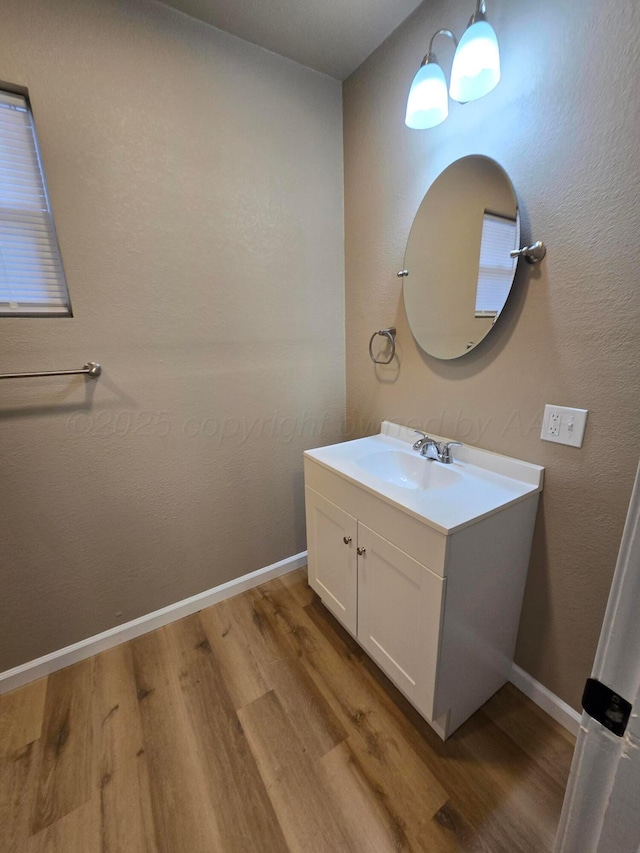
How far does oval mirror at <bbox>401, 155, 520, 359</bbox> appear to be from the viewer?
117cm

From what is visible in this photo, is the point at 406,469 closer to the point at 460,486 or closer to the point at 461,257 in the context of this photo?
the point at 460,486

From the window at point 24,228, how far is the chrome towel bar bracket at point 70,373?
0.64 ft

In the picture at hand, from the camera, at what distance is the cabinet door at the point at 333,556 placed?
54.5 inches

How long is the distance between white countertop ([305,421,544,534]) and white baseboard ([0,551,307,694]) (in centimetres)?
84

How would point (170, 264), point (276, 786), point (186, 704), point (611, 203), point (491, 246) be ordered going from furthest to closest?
1. point (170, 264)
2. point (186, 704)
3. point (491, 246)
4. point (276, 786)
5. point (611, 203)

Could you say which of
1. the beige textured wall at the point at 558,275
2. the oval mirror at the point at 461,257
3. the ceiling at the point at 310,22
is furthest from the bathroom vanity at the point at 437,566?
the ceiling at the point at 310,22

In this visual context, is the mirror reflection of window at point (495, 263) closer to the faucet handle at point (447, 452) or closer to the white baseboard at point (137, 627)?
the faucet handle at point (447, 452)

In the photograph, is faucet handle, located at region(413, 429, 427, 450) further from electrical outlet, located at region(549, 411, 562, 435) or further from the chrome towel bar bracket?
the chrome towel bar bracket

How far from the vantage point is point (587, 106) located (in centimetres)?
95

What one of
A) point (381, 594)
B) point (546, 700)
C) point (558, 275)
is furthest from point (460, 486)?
point (546, 700)

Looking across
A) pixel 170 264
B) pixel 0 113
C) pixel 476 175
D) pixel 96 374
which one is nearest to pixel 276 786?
pixel 96 374

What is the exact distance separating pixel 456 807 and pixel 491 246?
5.71ft

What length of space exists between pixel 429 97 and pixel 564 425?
1173 mm

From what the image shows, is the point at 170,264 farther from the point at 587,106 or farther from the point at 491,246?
the point at 587,106
